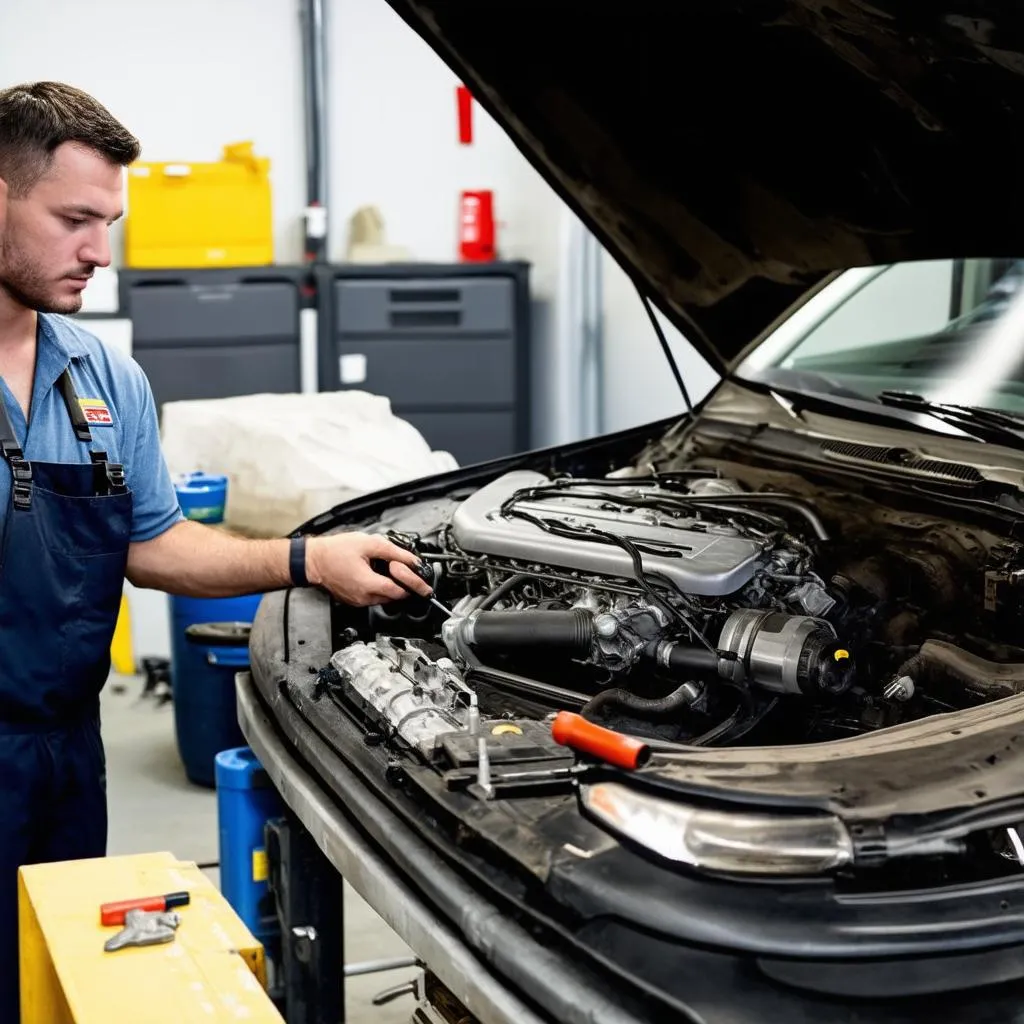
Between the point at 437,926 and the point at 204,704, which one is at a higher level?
the point at 437,926

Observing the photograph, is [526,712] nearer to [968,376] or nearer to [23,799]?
[23,799]

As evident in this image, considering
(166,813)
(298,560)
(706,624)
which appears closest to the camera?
(706,624)

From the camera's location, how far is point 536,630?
6.04 feet

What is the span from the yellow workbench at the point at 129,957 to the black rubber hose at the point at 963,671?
2.80 feet

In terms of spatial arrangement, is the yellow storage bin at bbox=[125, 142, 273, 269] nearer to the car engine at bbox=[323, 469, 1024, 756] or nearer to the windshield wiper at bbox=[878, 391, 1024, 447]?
the car engine at bbox=[323, 469, 1024, 756]

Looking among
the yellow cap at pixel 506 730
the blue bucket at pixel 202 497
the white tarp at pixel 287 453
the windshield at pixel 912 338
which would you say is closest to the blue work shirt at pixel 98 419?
the yellow cap at pixel 506 730

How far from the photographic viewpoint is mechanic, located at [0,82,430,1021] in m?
1.96

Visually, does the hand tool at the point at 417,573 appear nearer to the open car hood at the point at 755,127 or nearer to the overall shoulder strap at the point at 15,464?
the overall shoulder strap at the point at 15,464

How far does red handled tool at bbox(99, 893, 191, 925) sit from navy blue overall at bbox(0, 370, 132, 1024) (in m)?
0.38

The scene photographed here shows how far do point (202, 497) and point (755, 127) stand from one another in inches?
79.5

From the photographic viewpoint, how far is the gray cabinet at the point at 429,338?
5727mm

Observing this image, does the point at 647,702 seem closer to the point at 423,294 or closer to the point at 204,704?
the point at 204,704

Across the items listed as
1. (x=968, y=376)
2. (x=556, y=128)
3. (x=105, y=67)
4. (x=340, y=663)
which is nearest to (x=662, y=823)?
(x=340, y=663)

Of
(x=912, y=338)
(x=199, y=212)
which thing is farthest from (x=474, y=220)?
(x=912, y=338)
